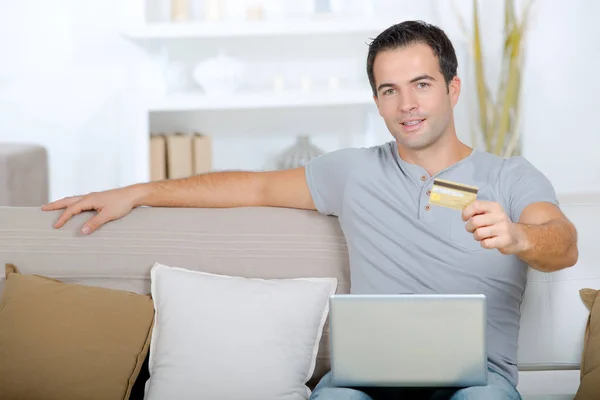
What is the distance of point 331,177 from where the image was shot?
7.35 feet

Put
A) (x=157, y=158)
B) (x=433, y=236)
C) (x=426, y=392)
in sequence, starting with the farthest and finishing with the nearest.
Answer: (x=157, y=158), (x=433, y=236), (x=426, y=392)

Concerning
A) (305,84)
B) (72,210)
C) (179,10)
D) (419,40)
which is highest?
(179,10)

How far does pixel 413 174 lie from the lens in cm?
216

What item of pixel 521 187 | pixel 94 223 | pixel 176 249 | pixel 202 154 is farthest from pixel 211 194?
pixel 202 154

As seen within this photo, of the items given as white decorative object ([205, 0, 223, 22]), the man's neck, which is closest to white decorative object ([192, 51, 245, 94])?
white decorative object ([205, 0, 223, 22])

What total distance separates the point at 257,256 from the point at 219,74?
7.54 feet

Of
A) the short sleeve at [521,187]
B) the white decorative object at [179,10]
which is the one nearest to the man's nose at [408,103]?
the short sleeve at [521,187]

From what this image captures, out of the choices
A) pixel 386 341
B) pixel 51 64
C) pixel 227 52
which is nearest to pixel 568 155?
pixel 227 52

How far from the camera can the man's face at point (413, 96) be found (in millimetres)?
2162

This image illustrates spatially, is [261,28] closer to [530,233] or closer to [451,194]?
[530,233]

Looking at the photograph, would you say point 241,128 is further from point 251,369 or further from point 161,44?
point 251,369

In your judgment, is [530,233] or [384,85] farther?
[384,85]

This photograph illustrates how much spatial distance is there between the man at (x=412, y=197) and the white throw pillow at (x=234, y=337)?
0.33ft

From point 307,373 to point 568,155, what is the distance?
10.3ft
